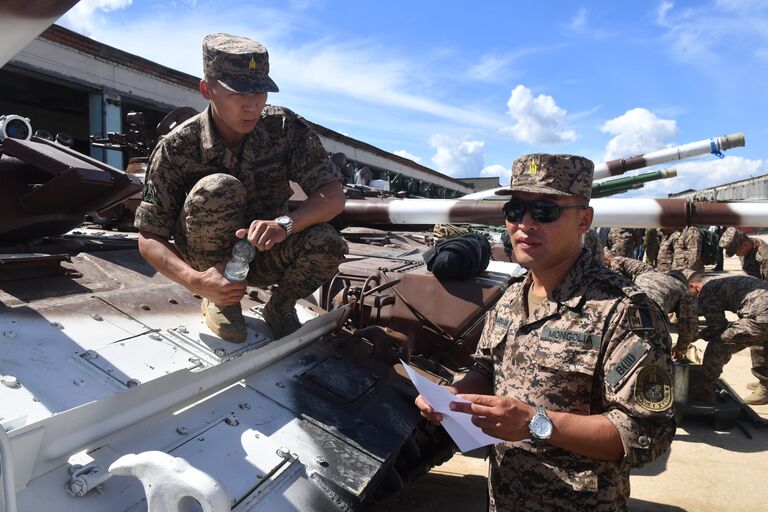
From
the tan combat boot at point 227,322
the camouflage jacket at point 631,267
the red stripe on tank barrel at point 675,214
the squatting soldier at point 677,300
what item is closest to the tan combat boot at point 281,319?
the tan combat boot at point 227,322

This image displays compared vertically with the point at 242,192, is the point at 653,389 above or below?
below

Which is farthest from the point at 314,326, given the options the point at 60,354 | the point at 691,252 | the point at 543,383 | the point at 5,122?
the point at 691,252

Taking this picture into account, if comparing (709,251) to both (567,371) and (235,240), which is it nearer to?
(235,240)

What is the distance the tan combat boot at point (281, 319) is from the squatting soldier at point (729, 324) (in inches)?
168

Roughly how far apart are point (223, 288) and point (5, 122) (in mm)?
1659

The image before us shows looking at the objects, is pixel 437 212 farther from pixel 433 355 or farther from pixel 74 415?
pixel 74 415

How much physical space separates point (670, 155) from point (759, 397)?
316 cm

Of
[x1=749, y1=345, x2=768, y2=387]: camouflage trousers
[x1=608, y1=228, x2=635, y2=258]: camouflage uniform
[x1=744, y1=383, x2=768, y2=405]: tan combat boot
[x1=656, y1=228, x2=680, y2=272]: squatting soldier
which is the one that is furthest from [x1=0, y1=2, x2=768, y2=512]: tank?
[x1=656, y1=228, x2=680, y2=272]: squatting soldier

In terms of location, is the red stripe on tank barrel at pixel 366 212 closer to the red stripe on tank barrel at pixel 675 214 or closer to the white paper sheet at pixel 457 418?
the red stripe on tank barrel at pixel 675 214

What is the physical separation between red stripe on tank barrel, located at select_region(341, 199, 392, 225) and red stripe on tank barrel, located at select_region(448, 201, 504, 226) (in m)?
0.51

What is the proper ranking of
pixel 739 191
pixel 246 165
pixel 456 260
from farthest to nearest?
pixel 739 191
pixel 456 260
pixel 246 165

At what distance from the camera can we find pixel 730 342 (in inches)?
224

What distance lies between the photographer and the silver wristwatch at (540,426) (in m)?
1.67

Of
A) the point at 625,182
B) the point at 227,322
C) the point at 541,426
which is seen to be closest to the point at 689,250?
the point at 625,182
